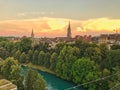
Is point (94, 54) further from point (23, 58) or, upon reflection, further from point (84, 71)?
point (23, 58)

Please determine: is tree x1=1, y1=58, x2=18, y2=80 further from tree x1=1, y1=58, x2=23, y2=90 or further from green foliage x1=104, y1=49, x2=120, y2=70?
green foliage x1=104, y1=49, x2=120, y2=70

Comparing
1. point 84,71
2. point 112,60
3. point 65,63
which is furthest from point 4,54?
point 112,60

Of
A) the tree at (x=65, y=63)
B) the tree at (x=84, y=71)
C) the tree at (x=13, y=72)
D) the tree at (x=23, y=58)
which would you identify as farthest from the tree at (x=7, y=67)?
the tree at (x=23, y=58)

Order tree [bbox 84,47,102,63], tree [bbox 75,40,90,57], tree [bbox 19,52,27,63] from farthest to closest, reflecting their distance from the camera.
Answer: tree [bbox 19,52,27,63], tree [bbox 75,40,90,57], tree [bbox 84,47,102,63]

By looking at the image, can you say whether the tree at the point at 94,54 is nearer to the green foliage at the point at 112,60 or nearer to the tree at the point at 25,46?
the green foliage at the point at 112,60

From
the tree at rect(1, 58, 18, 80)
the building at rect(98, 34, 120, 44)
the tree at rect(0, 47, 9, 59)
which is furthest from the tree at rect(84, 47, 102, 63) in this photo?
the building at rect(98, 34, 120, 44)

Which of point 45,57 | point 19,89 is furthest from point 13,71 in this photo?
point 45,57

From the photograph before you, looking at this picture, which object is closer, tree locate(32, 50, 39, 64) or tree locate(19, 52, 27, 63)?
tree locate(32, 50, 39, 64)
